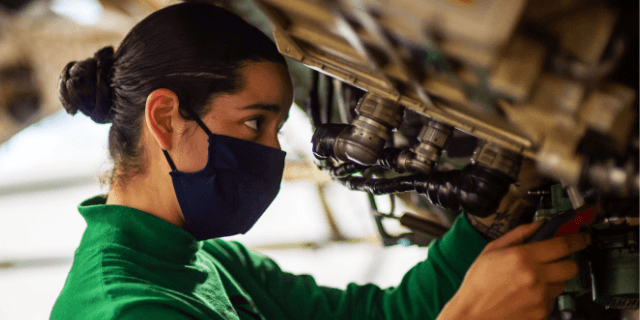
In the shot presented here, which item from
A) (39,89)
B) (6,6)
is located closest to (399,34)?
(6,6)

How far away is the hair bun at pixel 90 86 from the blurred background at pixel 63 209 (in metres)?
1.71

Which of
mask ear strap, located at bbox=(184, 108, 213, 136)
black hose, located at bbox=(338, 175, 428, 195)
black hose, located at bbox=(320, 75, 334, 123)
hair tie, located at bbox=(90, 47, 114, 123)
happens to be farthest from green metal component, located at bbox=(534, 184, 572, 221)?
hair tie, located at bbox=(90, 47, 114, 123)

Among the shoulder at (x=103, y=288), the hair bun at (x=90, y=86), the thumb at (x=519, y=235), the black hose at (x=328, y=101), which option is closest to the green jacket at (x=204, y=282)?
the shoulder at (x=103, y=288)

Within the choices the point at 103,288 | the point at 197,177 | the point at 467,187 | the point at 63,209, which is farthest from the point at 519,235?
the point at 63,209

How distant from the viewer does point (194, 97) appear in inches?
36.3

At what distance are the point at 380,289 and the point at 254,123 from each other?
542 millimetres

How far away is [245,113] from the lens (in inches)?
36.6

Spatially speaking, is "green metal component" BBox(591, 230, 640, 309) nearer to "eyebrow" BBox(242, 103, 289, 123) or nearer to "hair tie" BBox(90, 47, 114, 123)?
"eyebrow" BBox(242, 103, 289, 123)

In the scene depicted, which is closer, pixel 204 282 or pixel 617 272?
pixel 617 272

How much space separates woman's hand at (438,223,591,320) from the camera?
790mm

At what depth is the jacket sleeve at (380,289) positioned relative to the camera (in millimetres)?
997

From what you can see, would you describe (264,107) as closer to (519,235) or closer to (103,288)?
(103,288)

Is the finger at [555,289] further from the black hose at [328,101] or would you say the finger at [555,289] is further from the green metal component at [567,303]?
the black hose at [328,101]

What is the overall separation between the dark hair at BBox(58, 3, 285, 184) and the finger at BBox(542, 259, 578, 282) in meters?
0.64
